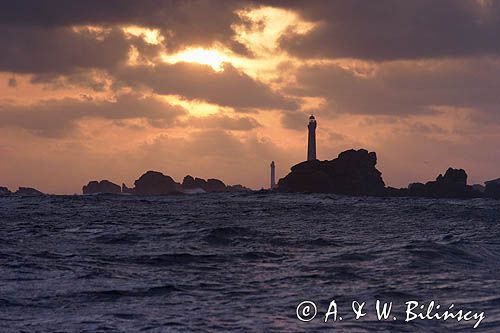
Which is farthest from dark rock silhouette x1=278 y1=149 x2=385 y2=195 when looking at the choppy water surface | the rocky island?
the choppy water surface

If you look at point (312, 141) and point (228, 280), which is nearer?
point (228, 280)

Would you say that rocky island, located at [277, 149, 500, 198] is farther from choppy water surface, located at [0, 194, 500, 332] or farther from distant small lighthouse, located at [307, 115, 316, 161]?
choppy water surface, located at [0, 194, 500, 332]

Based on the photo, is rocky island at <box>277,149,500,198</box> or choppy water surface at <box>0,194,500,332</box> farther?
rocky island at <box>277,149,500,198</box>

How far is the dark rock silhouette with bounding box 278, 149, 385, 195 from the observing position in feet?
438

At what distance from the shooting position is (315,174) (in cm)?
13350

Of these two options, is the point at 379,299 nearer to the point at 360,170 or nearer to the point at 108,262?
the point at 108,262

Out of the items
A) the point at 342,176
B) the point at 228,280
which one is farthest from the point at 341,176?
the point at 228,280

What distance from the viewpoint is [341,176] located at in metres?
136

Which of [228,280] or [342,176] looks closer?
[228,280]

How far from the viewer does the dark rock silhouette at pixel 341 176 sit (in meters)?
134

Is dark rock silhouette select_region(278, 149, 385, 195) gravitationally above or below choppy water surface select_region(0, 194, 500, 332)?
above

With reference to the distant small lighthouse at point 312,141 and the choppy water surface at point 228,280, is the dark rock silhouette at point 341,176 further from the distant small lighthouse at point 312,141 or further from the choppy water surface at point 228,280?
the choppy water surface at point 228,280

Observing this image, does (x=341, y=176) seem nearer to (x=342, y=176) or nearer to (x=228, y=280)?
(x=342, y=176)

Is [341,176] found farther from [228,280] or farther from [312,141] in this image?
[228,280]
